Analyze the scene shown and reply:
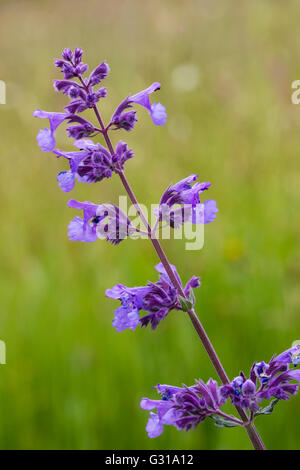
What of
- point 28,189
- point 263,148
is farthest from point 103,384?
point 263,148

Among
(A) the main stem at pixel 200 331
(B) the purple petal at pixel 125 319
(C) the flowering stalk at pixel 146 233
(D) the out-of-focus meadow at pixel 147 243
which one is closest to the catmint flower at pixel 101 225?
(C) the flowering stalk at pixel 146 233

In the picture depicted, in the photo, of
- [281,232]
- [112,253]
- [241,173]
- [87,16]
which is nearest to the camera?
[281,232]

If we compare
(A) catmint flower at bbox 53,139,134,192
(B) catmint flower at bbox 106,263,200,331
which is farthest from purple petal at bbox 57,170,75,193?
(B) catmint flower at bbox 106,263,200,331

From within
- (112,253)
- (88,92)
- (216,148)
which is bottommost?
(88,92)

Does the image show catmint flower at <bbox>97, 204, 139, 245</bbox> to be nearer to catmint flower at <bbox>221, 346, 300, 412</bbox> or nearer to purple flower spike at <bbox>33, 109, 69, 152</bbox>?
purple flower spike at <bbox>33, 109, 69, 152</bbox>

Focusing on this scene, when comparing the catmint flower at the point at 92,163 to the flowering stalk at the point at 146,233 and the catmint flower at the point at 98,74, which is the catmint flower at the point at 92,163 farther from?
the catmint flower at the point at 98,74

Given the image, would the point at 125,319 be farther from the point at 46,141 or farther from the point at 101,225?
the point at 46,141

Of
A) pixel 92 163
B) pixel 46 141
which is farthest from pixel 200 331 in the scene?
pixel 46 141
